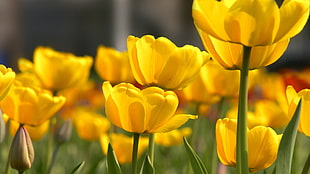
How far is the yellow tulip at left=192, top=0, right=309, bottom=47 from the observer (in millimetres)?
784

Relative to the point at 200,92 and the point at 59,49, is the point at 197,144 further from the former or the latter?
the point at 59,49

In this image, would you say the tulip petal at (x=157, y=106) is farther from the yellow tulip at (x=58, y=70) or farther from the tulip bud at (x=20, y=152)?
the yellow tulip at (x=58, y=70)

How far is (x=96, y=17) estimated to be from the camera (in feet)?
35.7

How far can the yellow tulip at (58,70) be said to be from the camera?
1.36 metres

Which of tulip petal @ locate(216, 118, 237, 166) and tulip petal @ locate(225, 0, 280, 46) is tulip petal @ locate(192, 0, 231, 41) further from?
tulip petal @ locate(216, 118, 237, 166)

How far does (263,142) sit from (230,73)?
0.47 meters

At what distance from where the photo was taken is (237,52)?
86 cm

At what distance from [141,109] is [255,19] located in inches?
7.1

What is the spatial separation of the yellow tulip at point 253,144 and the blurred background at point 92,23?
8853 mm

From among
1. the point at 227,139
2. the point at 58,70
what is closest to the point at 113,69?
the point at 58,70

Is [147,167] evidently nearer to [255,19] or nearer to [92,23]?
[255,19]

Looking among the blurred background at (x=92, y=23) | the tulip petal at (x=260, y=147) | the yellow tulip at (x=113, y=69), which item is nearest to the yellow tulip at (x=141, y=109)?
the tulip petal at (x=260, y=147)

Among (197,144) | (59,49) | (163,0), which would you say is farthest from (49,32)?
(197,144)

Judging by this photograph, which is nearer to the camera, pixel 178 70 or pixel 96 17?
pixel 178 70
